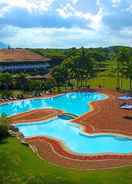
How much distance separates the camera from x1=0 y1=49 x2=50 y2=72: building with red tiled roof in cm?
8500

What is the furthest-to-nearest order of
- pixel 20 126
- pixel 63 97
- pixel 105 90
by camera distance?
pixel 105 90, pixel 63 97, pixel 20 126

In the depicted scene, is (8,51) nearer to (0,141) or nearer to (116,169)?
(0,141)

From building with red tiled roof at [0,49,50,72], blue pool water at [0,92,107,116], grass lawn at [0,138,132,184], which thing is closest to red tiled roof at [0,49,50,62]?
building with red tiled roof at [0,49,50,72]

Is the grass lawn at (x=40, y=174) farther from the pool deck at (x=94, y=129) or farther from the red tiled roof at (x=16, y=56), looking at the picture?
the red tiled roof at (x=16, y=56)

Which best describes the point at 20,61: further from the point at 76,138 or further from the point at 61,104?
the point at 76,138

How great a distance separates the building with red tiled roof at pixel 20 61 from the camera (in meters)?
85.0

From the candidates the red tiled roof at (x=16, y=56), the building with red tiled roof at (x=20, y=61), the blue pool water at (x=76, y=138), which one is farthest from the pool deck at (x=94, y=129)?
the red tiled roof at (x=16, y=56)

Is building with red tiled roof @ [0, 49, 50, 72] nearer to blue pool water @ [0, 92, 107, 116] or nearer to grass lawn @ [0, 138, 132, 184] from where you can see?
blue pool water @ [0, 92, 107, 116]

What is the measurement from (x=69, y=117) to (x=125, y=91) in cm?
1869

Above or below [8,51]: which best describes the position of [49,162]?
below

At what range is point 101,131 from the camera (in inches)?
1490

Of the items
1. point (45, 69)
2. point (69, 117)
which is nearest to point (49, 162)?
point (69, 117)

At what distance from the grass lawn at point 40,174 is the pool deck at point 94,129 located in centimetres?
275

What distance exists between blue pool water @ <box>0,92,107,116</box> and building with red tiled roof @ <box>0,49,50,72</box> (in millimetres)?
26547
